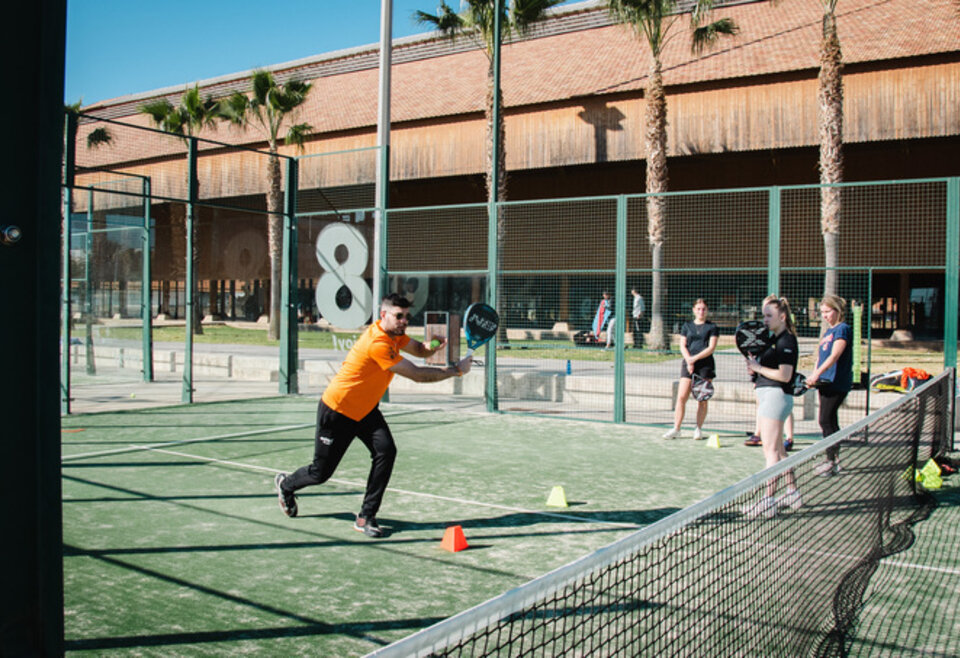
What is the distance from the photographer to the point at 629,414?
1359 centimetres

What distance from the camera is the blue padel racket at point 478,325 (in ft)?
25.0

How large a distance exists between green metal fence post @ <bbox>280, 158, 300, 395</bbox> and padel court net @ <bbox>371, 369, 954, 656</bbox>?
10.4m

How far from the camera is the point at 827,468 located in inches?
203

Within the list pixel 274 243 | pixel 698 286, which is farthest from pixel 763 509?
pixel 274 243

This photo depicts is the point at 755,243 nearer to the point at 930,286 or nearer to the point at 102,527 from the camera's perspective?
the point at 930,286

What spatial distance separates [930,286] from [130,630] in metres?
34.1

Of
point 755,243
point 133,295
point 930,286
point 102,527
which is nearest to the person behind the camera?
point 102,527

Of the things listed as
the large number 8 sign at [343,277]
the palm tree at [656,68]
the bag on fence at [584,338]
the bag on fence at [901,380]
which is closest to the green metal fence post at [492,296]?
the large number 8 sign at [343,277]

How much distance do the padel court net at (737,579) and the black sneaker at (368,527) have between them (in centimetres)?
161

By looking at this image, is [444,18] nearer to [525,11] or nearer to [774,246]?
[525,11]

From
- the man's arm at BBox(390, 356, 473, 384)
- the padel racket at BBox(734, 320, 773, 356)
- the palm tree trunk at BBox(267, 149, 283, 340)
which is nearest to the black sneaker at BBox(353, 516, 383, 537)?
the man's arm at BBox(390, 356, 473, 384)

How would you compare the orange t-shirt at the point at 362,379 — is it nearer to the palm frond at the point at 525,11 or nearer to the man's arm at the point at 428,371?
the man's arm at the point at 428,371

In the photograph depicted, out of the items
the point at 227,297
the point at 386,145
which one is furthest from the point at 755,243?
the point at 227,297

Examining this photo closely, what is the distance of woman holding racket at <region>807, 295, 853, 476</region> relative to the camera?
832 cm
